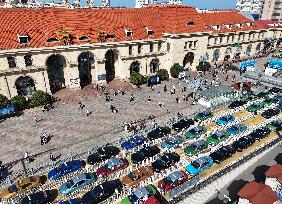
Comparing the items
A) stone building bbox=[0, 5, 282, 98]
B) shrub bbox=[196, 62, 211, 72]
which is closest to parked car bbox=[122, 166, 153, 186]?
stone building bbox=[0, 5, 282, 98]

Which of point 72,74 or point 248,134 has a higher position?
point 72,74

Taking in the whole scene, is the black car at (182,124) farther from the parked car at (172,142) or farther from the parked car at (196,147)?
the parked car at (196,147)

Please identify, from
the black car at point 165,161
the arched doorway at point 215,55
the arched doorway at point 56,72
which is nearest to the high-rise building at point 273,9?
the arched doorway at point 215,55

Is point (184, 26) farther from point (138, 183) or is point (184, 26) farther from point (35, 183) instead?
point (35, 183)

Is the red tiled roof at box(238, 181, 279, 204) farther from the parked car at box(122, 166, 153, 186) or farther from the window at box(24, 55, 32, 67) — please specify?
the window at box(24, 55, 32, 67)

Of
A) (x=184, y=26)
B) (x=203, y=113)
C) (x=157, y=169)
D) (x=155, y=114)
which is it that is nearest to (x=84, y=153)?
(x=157, y=169)

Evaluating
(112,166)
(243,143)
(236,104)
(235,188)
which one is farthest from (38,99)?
(236,104)

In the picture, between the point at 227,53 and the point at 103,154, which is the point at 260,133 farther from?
the point at 227,53
